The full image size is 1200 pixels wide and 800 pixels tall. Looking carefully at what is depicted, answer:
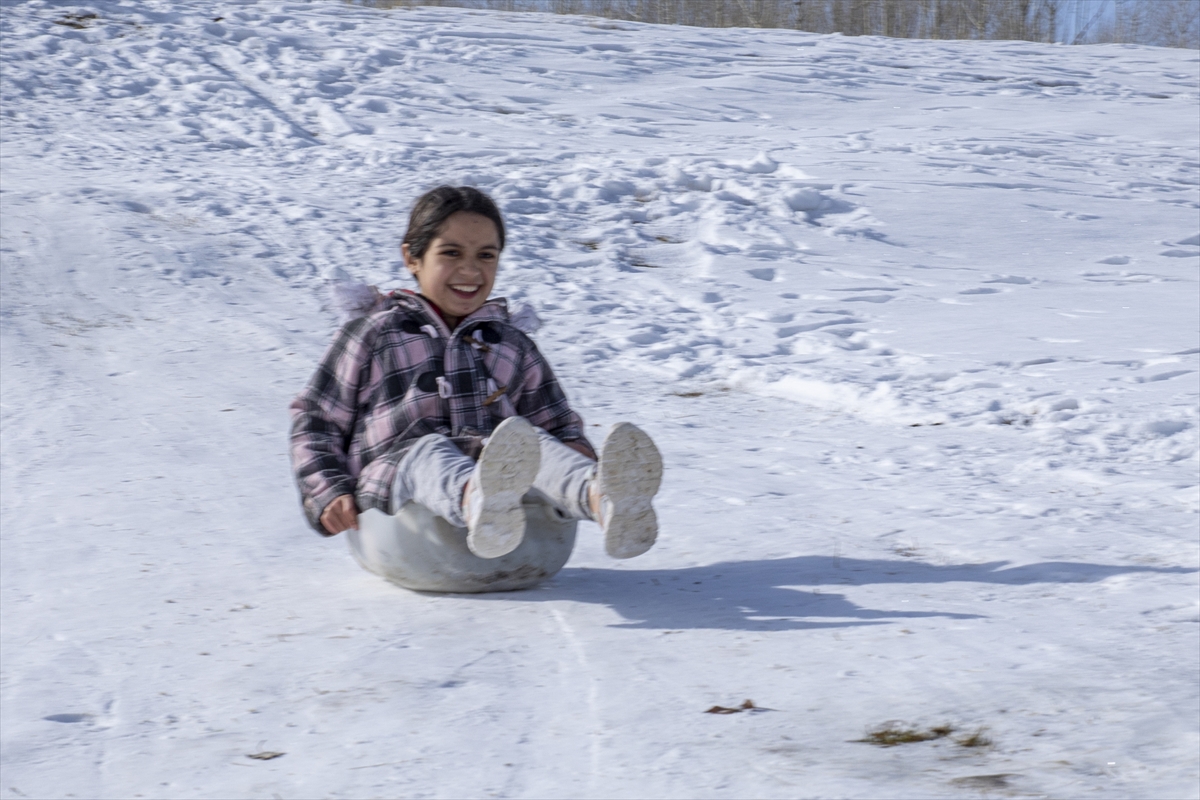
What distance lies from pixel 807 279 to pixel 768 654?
4.68 meters

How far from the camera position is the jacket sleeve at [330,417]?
9.89ft

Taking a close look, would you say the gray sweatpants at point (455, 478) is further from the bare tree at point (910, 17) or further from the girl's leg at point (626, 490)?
the bare tree at point (910, 17)

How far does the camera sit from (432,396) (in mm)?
3062

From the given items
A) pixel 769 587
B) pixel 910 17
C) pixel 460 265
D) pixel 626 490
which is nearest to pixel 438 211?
pixel 460 265

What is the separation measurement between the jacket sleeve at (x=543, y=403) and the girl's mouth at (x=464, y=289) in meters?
0.21

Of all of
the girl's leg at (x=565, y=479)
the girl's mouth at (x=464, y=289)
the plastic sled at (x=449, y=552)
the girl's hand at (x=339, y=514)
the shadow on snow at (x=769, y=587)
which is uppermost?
the girl's mouth at (x=464, y=289)

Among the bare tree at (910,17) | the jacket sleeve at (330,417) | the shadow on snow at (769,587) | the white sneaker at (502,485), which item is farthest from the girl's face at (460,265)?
the bare tree at (910,17)

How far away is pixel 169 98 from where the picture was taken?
9977 mm

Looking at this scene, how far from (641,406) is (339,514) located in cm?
231

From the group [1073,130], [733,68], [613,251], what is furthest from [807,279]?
[733,68]

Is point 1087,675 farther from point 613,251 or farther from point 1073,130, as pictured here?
point 1073,130

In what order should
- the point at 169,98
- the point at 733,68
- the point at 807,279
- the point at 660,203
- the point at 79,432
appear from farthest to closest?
1. the point at 733,68
2. the point at 169,98
3. the point at 660,203
4. the point at 807,279
5. the point at 79,432

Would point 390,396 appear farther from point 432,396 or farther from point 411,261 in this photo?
point 411,261

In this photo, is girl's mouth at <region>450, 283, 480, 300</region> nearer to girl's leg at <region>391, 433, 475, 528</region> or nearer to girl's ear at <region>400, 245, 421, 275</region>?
girl's ear at <region>400, 245, 421, 275</region>
